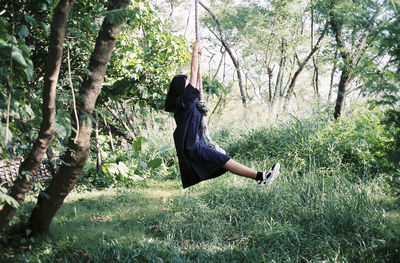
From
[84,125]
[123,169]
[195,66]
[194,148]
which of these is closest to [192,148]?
[194,148]

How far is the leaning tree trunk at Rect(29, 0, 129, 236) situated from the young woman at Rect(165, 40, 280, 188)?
95 cm

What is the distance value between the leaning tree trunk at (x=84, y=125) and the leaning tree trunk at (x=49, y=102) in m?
0.34

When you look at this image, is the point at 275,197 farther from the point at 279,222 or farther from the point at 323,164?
the point at 323,164

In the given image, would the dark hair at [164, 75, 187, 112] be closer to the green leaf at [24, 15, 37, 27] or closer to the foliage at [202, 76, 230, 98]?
the foliage at [202, 76, 230, 98]

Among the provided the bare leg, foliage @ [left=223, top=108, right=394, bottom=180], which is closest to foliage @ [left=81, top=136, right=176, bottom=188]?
foliage @ [left=223, top=108, right=394, bottom=180]

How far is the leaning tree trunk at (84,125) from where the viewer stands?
2.66m

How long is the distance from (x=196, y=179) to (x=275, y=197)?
123 cm

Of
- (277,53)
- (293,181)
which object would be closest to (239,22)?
(277,53)

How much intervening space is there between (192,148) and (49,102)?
1.50 meters

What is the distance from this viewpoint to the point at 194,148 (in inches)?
127

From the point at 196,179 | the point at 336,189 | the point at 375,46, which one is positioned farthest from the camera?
the point at 336,189

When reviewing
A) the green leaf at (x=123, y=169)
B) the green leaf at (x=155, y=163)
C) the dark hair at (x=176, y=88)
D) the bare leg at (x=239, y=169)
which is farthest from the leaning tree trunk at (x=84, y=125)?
the green leaf at (x=155, y=163)

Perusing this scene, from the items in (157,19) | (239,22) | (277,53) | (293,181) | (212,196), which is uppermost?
(239,22)

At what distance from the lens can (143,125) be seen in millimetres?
8633
